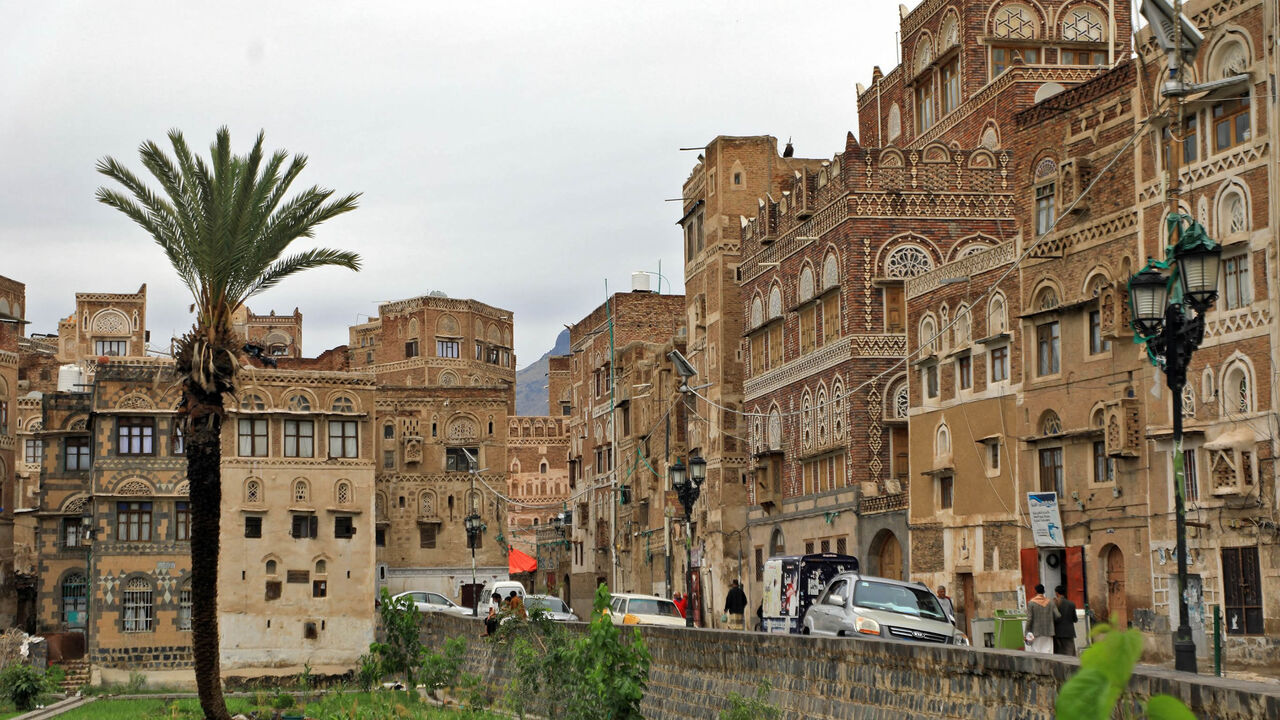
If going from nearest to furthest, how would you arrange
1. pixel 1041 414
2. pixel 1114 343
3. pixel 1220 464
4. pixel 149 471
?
pixel 1220 464
pixel 1114 343
pixel 1041 414
pixel 149 471

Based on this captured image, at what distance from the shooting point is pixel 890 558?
4312 centimetres

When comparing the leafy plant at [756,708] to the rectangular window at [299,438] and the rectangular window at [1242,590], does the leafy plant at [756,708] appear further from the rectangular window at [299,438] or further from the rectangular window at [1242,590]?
the rectangular window at [299,438]

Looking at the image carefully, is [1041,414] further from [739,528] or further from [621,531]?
[621,531]

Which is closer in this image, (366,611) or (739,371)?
(739,371)

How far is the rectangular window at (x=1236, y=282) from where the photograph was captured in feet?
90.3

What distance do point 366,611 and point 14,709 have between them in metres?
20.8

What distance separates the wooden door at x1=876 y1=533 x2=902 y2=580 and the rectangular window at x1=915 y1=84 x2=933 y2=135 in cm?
1333

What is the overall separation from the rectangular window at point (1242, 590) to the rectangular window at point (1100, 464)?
14.9 feet

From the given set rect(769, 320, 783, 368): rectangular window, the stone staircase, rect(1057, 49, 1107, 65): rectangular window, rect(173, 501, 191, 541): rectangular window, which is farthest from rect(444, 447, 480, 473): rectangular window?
rect(1057, 49, 1107, 65): rectangular window

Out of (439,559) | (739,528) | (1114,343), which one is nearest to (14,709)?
(739,528)

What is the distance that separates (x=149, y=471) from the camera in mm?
60781

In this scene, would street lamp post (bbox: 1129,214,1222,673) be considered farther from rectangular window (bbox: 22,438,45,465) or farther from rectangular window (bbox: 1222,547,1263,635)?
rectangular window (bbox: 22,438,45,465)

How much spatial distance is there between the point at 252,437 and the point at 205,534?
102 ft

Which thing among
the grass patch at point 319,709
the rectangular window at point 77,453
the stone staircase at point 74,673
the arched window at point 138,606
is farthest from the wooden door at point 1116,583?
the rectangular window at point 77,453
